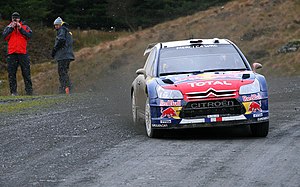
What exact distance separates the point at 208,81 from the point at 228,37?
29362mm

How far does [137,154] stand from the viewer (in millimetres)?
9852

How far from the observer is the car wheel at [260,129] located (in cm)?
1122

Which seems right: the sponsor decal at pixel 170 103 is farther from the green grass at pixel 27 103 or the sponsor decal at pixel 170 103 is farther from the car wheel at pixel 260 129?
the green grass at pixel 27 103

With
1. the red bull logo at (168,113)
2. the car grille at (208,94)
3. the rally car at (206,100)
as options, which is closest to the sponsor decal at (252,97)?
the rally car at (206,100)

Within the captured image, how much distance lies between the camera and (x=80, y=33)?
5934 centimetres

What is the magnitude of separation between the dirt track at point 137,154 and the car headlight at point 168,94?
58 cm

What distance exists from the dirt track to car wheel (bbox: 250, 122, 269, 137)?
0.50 feet

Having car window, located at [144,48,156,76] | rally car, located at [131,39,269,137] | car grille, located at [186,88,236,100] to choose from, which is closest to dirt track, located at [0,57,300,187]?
rally car, located at [131,39,269,137]

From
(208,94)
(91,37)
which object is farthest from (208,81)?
(91,37)

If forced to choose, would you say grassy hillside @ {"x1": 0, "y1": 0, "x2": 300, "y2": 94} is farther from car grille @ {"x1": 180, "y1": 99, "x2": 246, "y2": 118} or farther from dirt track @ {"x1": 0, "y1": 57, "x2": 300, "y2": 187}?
car grille @ {"x1": 180, "y1": 99, "x2": 246, "y2": 118}

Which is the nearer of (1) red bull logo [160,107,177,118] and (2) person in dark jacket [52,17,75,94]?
(1) red bull logo [160,107,177,118]

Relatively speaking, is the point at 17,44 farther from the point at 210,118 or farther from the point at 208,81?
the point at 210,118

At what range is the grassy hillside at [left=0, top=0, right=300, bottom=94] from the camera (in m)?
33.9

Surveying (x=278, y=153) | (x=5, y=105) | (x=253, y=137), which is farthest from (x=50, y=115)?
(x=278, y=153)
